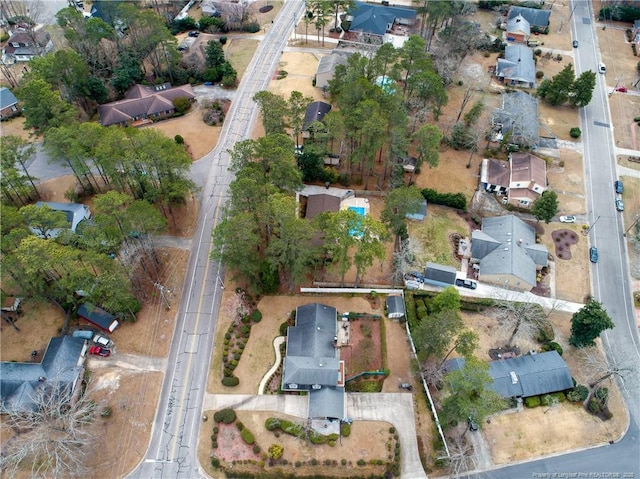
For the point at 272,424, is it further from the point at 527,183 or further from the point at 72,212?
the point at 527,183

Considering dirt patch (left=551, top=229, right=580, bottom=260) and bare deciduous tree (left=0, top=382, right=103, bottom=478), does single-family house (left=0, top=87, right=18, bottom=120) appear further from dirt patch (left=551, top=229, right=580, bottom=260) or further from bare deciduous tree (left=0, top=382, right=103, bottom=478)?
dirt patch (left=551, top=229, right=580, bottom=260)

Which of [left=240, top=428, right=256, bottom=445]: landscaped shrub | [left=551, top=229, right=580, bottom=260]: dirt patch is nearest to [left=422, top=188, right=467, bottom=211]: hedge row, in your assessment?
[left=551, top=229, right=580, bottom=260]: dirt patch

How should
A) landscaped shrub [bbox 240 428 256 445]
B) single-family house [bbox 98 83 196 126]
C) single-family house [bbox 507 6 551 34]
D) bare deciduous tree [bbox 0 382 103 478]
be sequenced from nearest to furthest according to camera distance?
bare deciduous tree [bbox 0 382 103 478], landscaped shrub [bbox 240 428 256 445], single-family house [bbox 98 83 196 126], single-family house [bbox 507 6 551 34]

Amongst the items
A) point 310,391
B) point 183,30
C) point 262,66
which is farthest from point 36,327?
point 183,30

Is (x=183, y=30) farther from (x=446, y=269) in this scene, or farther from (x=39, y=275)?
(x=446, y=269)

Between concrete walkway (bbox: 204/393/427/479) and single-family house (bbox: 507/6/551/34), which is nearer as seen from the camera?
concrete walkway (bbox: 204/393/427/479)

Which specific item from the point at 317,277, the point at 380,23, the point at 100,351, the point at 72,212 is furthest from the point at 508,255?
the point at 380,23

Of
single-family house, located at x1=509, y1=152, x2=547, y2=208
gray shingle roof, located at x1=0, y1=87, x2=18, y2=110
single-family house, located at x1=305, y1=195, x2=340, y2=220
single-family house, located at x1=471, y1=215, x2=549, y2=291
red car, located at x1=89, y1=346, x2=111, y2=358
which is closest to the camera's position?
red car, located at x1=89, y1=346, x2=111, y2=358
